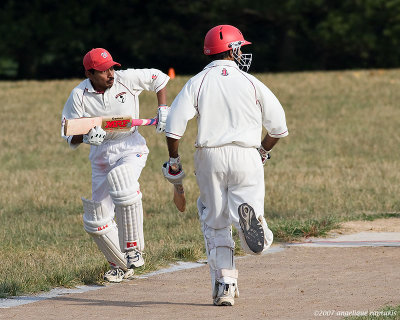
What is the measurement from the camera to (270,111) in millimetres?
7164

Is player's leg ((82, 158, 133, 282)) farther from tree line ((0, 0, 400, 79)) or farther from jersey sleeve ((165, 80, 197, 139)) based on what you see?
tree line ((0, 0, 400, 79))

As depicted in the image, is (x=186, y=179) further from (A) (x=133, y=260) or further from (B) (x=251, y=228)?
Result: (B) (x=251, y=228)

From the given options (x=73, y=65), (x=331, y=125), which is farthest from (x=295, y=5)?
(x=331, y=125)

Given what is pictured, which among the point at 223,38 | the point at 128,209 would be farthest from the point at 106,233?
the point at 223,38

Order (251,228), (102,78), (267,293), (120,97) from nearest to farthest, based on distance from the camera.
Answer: (251,228) < (267,293) < (102,78) < (120,97)

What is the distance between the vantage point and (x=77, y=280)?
27.3 ft

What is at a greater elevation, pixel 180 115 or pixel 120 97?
pixel 120 97

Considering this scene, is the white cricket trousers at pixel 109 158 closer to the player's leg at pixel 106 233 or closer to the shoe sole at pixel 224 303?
the player's leg at pixel 106 233

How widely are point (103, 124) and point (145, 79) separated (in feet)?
2.50

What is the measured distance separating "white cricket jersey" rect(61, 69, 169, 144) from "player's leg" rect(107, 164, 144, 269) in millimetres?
462

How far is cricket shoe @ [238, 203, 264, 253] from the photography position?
22.6 feet

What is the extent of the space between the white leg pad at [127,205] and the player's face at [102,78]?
0.76m

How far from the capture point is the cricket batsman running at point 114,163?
8195mm

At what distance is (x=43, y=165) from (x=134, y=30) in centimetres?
2462
